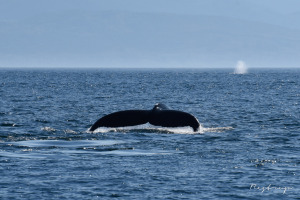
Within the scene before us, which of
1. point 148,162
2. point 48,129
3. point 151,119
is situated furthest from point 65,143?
point 48,129

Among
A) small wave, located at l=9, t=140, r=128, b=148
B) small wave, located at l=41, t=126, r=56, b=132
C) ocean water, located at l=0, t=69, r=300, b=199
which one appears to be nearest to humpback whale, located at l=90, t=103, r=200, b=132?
ocean water, located at l=0, t=69, r=300, b=199

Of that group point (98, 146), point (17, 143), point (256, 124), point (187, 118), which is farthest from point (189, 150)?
point (256, 124)

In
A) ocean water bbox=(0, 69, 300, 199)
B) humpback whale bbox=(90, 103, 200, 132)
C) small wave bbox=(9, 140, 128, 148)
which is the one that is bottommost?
ocean water bbox=(0, 69, 300, 199)

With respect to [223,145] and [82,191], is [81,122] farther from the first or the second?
[82,191]

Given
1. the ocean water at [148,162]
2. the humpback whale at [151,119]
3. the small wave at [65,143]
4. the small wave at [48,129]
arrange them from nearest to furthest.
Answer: the ocean water at [148,162]
the humpback whale at [151,119]
the small wave at [65,143]
the small wave at [48,129]

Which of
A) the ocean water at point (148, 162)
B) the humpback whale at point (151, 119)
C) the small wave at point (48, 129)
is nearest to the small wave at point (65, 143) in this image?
the ocean water at point (148, 162)

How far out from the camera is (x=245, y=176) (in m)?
19.5

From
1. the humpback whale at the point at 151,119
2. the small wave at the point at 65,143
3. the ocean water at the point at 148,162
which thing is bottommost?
the ocean water at the point at 148,162

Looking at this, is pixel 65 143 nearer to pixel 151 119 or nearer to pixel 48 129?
pixel 151 119

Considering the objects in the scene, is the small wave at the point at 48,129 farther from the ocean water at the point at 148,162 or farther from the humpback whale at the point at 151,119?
the humpback whale at the point at 151,119

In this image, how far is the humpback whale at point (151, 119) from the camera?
76.6ft

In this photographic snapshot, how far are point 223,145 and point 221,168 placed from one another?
15.3ft

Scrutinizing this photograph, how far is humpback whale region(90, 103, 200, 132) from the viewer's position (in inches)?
919

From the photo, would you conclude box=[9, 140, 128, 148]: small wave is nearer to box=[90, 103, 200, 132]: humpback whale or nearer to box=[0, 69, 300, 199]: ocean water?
box=[0, 69, 300, 199]: ocean water
